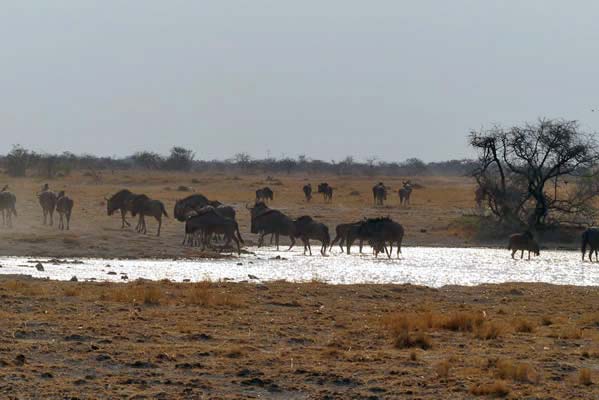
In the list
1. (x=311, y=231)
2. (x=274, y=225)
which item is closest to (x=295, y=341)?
(x=311, y=231)

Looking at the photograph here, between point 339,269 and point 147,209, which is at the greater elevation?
point 147,209

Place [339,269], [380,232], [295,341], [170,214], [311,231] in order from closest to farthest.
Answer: [295,341] → [339,269] → [380,232] → [311,231] → [170,214]

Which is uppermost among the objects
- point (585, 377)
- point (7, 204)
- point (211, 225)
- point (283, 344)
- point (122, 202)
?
point (122, 202)

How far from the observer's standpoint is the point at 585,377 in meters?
11.7

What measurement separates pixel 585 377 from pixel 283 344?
4.07m

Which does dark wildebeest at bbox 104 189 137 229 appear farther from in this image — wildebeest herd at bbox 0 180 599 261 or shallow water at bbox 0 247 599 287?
shallow water at bbox 0 247 599 287

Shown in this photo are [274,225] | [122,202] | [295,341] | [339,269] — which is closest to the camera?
[295,341]

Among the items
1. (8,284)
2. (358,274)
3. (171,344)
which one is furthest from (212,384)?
(358,274)

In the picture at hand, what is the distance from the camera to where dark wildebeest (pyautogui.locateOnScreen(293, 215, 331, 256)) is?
34.4 m

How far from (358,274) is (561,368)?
14.4m

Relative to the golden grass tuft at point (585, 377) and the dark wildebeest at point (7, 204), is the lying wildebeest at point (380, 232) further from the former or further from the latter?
the golden grass tuft at point (585, 377)

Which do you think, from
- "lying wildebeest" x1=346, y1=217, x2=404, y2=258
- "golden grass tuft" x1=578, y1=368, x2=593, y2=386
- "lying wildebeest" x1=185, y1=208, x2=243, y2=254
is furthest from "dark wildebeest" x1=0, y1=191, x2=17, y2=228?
"golden grass tuft" x1=578, y1=368, x2=593, y2=386

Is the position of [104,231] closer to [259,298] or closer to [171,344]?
[259,298]

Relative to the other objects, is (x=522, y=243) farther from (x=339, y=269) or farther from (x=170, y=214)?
(x=170, y=214)
